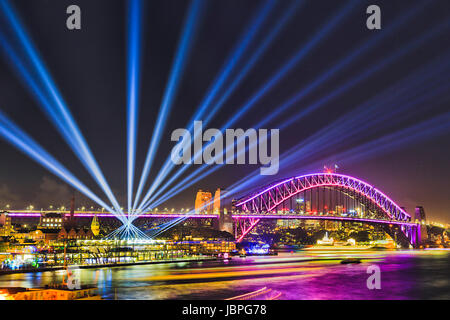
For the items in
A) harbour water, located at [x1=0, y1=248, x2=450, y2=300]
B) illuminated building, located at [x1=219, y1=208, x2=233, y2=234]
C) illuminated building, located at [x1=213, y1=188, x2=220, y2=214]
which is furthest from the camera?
illuminated building, located at [x1=213, y1=188, x2=220, y2=214]

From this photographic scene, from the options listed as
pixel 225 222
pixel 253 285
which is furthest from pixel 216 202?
pixel 253 285

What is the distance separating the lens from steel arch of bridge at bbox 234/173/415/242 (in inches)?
4188

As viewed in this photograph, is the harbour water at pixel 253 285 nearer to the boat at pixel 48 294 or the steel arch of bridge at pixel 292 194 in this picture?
the boat at pixel 48 294

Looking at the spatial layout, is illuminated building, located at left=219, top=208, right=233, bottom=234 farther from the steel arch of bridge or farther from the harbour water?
the harbour water

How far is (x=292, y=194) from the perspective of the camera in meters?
110

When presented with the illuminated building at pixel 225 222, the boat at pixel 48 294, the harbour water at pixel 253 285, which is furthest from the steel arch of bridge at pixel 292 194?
the boat at pixel 48 294

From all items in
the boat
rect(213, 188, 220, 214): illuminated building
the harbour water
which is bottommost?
the harbour water

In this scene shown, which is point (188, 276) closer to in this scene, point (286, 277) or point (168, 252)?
point (286, 277)

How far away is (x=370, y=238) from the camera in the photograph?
192250 millimetres

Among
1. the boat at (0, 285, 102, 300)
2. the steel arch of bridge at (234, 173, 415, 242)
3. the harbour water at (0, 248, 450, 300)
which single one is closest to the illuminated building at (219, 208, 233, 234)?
the steel arch of bridge at (234, 173, 415, 242)

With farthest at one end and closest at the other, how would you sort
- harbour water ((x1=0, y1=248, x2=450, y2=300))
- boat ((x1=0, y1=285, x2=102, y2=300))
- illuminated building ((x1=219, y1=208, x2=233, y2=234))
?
1. illuminated building ((x1=219, y1=208, x2=233, y2=234))
2. harbour water ((x1=0, y1=248, x2=450, y2=300))
3. boat ((x1=0, y1=285, x2=102, y2=300))
